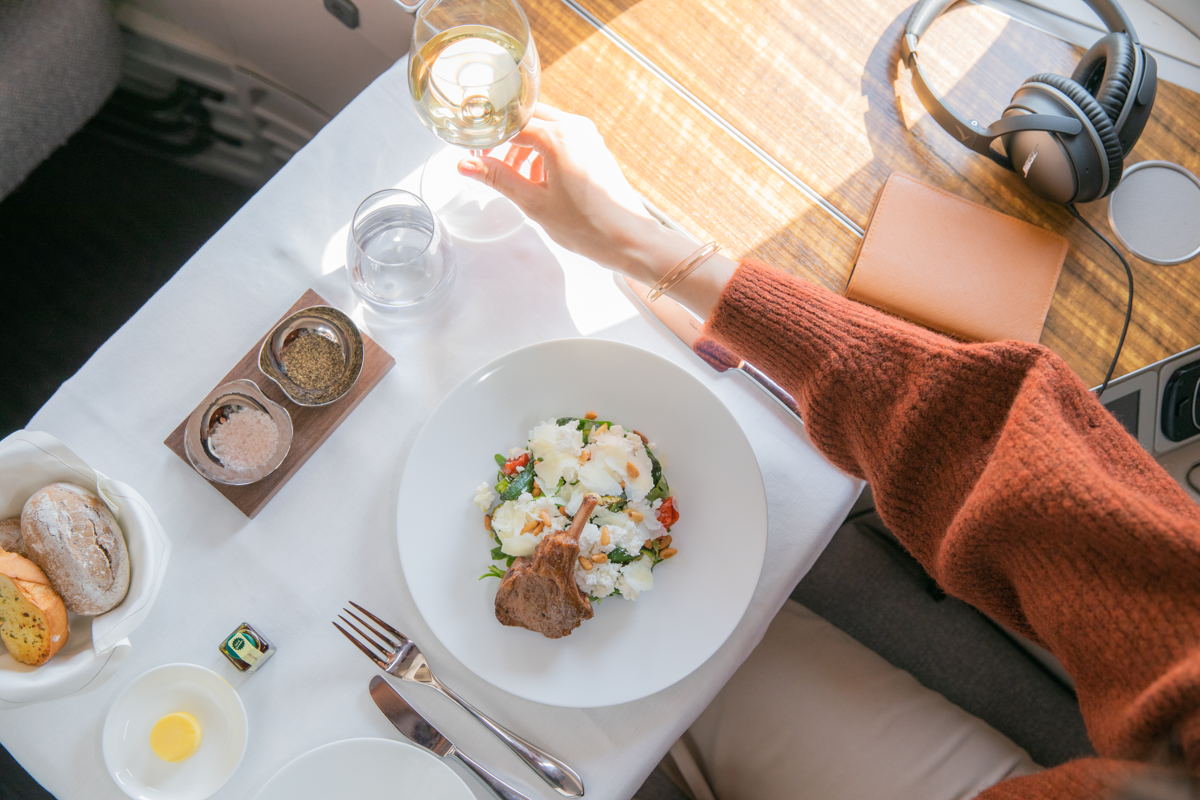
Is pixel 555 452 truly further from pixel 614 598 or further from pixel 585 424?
pixel 614 598

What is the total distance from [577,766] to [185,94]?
158 centimetres

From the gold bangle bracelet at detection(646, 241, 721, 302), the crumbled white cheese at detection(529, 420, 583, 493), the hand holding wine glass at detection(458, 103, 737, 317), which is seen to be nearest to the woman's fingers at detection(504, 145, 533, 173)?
the hand holding wine glass at detection(458, 103, 737, 317)

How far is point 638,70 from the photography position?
1.03m

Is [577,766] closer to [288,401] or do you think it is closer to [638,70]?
[288,401]

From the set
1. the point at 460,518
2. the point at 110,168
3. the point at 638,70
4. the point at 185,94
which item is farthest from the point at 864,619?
the point at 110,168

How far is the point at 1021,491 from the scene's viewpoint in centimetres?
70

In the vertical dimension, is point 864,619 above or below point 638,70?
below

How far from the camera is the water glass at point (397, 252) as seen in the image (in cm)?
91

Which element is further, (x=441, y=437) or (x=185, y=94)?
(x=185, y=94)

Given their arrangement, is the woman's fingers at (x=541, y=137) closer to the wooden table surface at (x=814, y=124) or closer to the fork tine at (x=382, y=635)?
the wooden table surface at (x=814, y=124)

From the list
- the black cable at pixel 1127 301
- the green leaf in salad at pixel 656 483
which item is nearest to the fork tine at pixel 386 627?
the green leaf in salad at pixel 656 483

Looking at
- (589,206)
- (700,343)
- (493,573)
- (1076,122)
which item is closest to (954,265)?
(1076,122)

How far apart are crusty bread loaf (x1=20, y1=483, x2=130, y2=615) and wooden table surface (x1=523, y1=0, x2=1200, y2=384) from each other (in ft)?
2.27

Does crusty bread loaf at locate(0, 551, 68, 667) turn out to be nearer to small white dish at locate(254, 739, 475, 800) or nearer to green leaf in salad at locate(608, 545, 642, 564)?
small white dish at locate(254, 739, 475, 800)
